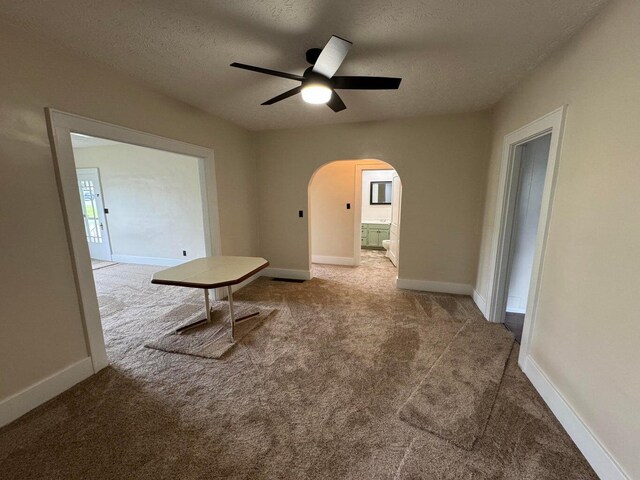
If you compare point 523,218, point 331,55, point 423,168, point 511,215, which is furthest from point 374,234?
point 331,55

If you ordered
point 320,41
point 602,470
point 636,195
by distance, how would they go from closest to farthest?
point 636,195
point 602,470
point 320,41

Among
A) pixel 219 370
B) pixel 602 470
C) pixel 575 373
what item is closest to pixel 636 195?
pixel 575 373

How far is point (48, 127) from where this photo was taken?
1.74 m

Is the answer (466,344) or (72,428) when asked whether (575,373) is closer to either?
(466,344)

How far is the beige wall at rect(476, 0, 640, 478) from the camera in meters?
1.21

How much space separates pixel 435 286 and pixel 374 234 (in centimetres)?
305

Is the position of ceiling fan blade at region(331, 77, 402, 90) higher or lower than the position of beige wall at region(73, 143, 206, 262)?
higher

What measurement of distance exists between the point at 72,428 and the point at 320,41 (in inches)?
115

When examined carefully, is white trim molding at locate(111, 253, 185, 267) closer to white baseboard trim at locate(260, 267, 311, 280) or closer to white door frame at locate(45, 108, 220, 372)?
white baseboard trim at locate(260, 267, 311, 280)

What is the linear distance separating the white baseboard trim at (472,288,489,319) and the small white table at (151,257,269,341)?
2.60 meters

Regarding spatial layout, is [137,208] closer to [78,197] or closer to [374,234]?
[78,197]

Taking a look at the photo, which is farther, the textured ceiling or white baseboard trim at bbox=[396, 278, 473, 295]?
white baseboard trim at bbox=[396, 278, 473, 295]

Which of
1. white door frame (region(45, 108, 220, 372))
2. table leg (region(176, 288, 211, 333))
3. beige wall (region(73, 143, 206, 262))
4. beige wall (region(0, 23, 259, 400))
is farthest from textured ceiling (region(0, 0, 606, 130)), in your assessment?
beige wall (region(73, 143, 206, 262))

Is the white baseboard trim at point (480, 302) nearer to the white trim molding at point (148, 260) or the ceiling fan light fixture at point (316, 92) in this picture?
the ceiling fan light fixture at point (316, 92)
